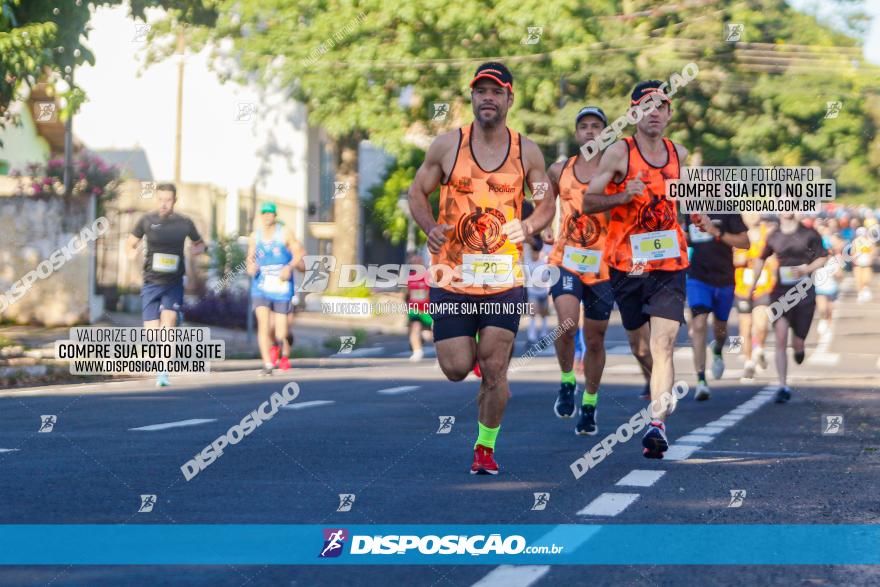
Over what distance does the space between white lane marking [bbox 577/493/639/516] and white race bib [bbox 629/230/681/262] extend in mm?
2422

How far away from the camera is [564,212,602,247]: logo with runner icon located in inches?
462

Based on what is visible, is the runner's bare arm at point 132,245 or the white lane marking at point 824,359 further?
the white lane marking at point 824,359

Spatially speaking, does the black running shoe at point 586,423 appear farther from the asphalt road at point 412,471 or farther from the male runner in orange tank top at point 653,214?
the male runner in orange tank top at point 653,214

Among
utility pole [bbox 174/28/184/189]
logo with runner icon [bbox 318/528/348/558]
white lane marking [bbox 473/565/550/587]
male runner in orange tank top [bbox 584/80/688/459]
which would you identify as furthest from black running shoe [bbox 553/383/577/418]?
utility pole [bbox 174/28/184/189]

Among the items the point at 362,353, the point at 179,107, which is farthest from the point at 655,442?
the point at 179,107

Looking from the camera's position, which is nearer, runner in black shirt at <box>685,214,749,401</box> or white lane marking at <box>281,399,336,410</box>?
white lane marking at <box>281,399,336,410</box>

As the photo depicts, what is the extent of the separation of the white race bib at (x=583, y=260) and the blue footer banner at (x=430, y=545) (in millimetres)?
5088

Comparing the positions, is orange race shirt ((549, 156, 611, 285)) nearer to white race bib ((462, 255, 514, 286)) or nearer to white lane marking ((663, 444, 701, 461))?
white lane marking ((663, 444, 701, 461))

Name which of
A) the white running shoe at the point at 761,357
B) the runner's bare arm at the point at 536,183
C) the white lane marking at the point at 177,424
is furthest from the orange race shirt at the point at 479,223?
the white running shoe at the point at 761,357

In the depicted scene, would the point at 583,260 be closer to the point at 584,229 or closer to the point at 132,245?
the point at 584,229

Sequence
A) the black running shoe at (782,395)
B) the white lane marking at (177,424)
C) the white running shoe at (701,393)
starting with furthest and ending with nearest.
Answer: the black running shoe at (782,395) → the white running shoe at (701,393) → the white lane marking at (177,424)

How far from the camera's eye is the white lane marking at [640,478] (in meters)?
8.20

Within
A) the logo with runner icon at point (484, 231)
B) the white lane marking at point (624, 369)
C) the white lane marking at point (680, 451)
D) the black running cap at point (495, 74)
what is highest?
the black running cap at point (495, 74)

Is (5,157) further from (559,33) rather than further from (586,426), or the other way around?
(586,426)
